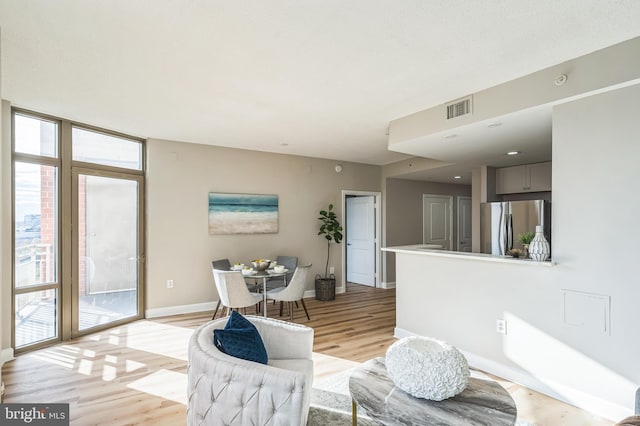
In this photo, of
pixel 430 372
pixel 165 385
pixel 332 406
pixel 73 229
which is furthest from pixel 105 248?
pixel 430 372

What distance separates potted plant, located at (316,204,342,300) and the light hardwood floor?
95 cm

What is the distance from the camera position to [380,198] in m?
7.13

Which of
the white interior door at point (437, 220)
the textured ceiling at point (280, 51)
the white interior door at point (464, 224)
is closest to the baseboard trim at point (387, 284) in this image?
the white interior door at point (437, 220)

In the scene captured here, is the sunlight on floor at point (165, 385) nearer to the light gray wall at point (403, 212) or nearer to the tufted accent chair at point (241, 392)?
the tufted accent chair at point (241, 392)

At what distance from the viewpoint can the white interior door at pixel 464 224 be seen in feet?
26.9

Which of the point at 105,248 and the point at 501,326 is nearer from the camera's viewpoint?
the point at 501,326

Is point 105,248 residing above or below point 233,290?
above

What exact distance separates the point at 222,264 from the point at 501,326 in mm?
3644

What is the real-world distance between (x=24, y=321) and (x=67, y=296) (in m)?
0.44

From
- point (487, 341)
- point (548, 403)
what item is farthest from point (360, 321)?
point (548, 403)

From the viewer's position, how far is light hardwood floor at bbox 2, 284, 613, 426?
2506 mm

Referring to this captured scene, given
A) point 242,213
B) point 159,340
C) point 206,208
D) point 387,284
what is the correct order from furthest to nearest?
point 387,284
point 242,213
point 206,208
point 159,340

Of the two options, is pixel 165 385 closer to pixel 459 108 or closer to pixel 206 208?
pixel 206 208

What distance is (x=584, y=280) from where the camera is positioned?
257 centimetres
